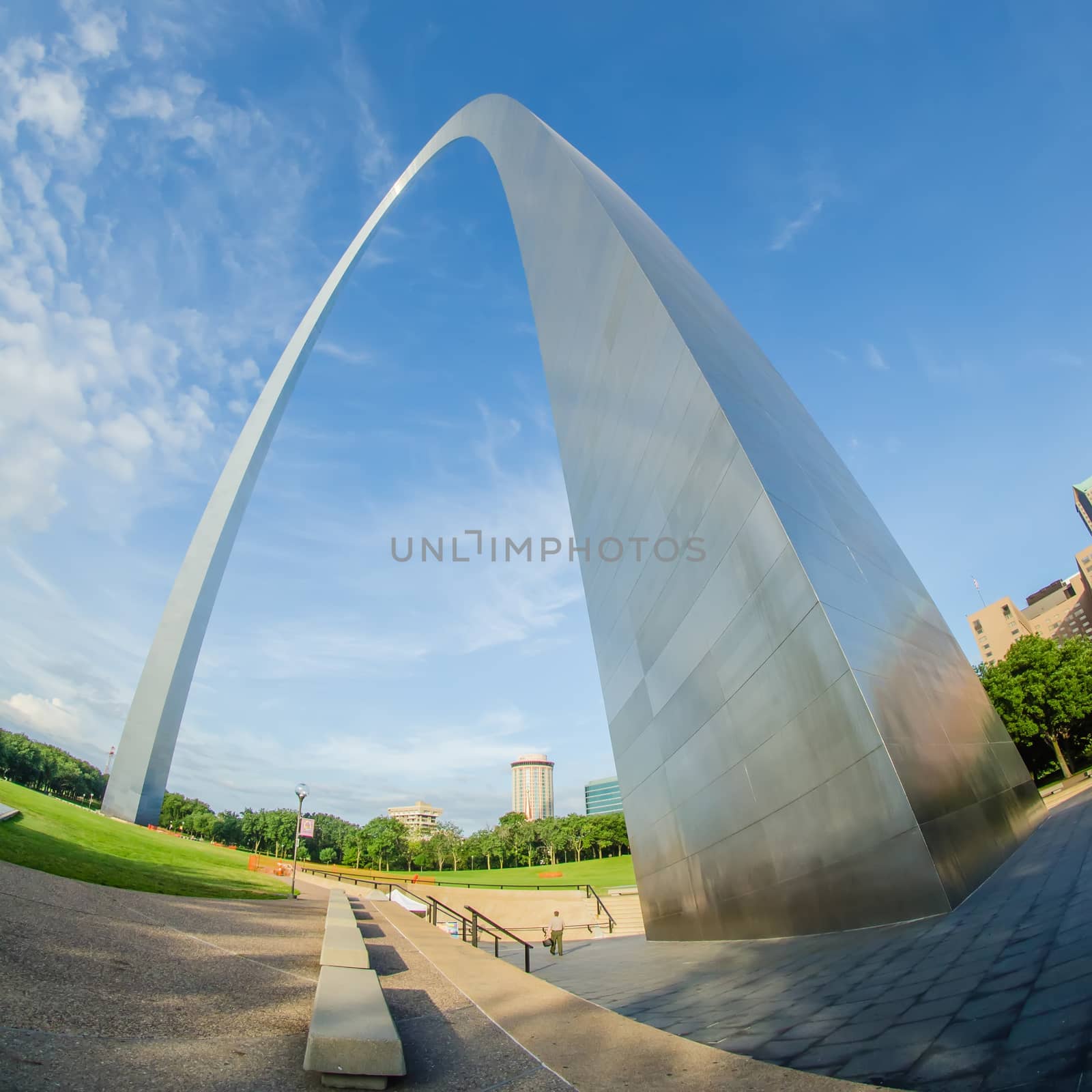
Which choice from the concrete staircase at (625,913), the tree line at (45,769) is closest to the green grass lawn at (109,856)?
the concrete staircase at (625,913)

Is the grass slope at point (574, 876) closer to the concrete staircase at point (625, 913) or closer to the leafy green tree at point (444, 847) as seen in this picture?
the concrete staircase at point (625, 913)

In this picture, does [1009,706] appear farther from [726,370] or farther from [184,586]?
[184,586]

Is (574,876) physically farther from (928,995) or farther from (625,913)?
(928,995)

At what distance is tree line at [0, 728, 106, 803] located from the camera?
5072 centimetres

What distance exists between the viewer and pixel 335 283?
37875mm

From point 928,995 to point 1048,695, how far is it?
41216 mm

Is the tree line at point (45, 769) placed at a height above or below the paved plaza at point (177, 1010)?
above

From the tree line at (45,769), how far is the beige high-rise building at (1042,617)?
152 meters

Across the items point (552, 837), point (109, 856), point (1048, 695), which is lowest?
point (109, 856)

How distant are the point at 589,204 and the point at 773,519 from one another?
8.90 meters

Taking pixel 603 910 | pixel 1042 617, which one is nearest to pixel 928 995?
pixel 603 910

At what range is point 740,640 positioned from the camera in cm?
738

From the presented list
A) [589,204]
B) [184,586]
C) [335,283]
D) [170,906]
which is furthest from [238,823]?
[589,204]

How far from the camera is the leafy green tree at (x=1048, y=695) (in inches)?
1331
